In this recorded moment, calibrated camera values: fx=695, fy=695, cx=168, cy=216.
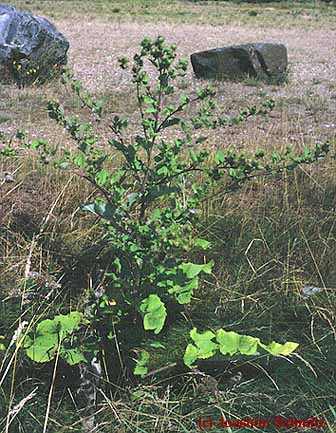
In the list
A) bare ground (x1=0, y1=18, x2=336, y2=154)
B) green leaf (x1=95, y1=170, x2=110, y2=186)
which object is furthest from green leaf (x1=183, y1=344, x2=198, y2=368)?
bare ground (x1=0, y1=18, x2=336, y2=154)

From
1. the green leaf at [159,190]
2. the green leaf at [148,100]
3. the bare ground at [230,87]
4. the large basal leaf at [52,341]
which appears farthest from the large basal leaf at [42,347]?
the bare ground at [230,87]

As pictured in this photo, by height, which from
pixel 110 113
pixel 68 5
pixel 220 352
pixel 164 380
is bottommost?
pixel 68 5

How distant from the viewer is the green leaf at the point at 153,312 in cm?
197

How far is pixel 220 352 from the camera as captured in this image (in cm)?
196

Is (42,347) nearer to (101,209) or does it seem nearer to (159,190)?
(101,209)

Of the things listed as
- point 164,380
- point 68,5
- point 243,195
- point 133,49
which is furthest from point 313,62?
point 68,5

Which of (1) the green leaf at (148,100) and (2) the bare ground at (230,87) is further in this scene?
(2) the bare ground at (230,87)

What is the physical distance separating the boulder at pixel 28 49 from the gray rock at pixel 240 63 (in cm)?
136

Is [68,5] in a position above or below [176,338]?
below

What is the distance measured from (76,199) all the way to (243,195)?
2.38 feet

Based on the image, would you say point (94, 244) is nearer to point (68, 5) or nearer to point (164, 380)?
point (164, 380)

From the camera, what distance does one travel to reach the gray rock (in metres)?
6.61

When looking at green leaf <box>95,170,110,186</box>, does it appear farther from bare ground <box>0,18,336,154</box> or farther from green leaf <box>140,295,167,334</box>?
bare ground <box>0,18,336,154</box>

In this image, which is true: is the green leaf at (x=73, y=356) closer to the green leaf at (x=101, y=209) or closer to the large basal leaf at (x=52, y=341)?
the large basal leaf at (x=52, y=341)
